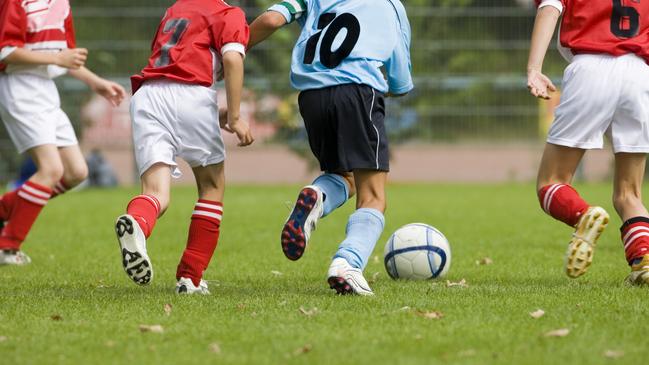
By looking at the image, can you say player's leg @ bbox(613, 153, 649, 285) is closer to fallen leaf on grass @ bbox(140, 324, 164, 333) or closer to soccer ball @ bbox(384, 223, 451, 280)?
soccer ball @ bbox(384, 223, 451, 280)

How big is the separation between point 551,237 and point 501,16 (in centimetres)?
1146

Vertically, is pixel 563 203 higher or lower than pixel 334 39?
lower

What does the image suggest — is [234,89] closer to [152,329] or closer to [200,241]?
[200,241]

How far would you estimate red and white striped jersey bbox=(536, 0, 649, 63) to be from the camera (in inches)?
232

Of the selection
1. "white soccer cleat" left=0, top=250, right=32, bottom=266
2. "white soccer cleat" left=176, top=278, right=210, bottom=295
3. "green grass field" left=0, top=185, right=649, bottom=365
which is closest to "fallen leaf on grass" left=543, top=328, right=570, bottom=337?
"green grass field" left=0, top=185, right=649, bottom=365

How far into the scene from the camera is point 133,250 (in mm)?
5211

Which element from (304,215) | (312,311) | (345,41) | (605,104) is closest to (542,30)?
(605,104)

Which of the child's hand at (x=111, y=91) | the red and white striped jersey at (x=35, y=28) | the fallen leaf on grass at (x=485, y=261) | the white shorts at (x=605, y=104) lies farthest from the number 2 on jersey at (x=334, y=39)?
the fallen leaf on grass at (x=485, y=261)

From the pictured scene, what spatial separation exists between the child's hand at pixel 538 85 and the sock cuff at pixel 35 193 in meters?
3.58

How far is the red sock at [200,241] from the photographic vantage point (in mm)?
5874

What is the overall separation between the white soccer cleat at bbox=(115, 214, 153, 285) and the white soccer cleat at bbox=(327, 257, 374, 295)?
0.86 m

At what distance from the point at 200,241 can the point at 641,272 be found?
2212 mm

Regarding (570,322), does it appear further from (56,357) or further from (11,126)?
(11,126)

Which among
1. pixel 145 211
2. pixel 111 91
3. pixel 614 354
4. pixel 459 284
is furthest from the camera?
pixel 111 91
